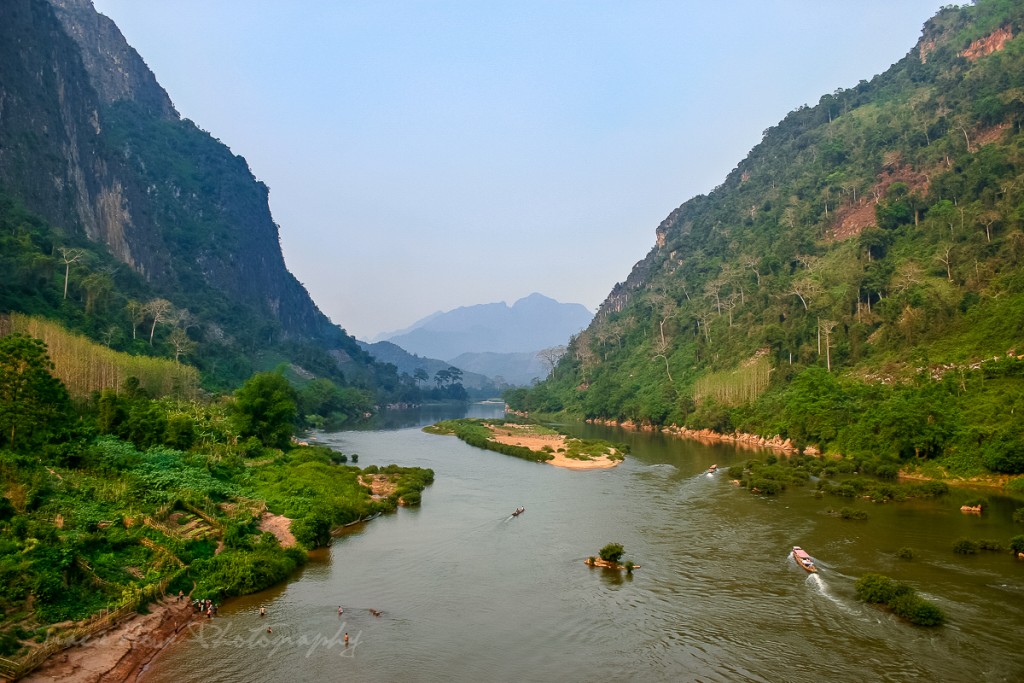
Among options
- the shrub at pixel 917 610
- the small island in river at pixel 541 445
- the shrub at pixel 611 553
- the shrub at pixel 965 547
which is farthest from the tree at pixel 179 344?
the shrub at pixel 965 547

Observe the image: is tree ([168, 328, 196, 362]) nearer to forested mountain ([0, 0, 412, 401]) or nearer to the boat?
forested mountain ([0, 0, 412, 401])

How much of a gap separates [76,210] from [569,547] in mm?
115139

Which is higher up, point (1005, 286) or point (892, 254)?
point (892, 254)

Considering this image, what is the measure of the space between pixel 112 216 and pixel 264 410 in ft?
319

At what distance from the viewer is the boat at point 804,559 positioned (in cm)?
3016

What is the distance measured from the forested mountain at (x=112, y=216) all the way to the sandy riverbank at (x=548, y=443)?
45.8 metres

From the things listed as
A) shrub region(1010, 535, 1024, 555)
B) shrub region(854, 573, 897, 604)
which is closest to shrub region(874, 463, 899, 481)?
shrub region(1010, 535, 1024, 555)

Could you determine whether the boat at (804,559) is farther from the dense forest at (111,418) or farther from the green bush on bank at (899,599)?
the dense forest at (111,418)

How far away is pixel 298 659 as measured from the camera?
880 inches

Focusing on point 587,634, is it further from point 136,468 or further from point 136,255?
point 136,255

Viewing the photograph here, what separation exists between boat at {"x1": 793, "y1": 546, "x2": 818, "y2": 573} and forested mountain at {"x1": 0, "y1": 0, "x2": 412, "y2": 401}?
69.7 metres

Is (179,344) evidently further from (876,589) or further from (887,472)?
(876,589)

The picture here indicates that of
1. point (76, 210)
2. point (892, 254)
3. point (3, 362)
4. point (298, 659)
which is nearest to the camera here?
point (298, 659)

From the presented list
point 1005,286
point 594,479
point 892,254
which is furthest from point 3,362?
point 892,254
